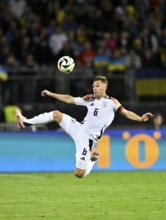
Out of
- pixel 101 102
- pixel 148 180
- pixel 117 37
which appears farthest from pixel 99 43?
pixel 101 102

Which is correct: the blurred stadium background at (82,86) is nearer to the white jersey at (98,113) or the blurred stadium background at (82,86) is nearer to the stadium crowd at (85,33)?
the stadium crowd at (85,33)

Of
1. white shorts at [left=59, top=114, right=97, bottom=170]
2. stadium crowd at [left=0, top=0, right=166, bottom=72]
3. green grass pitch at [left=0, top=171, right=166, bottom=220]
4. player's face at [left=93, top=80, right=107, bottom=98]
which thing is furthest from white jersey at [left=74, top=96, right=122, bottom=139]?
stadium crowd at [left=0, top=0, right=166, bottom=72]

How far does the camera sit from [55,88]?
20.7 m

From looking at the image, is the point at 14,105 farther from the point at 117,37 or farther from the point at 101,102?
the point at 101,102

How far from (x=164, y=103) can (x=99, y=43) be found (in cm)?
296

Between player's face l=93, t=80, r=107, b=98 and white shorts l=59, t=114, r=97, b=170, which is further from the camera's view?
white shorts l=59, t=114, r=97, b=170

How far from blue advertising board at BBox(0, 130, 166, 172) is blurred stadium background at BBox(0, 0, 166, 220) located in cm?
2

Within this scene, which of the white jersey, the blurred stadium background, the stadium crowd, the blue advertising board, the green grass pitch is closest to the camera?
the green grass pitch

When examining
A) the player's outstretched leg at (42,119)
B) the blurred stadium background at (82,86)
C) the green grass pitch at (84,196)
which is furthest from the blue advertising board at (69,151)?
the player's outstretched leg at (42,119)

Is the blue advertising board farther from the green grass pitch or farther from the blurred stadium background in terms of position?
the green grass pitch

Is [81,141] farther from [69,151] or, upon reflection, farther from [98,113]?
[69,151]

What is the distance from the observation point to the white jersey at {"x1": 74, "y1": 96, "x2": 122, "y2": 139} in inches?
Result: 549

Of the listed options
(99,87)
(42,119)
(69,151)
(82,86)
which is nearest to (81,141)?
(42,119)

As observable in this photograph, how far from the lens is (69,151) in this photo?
1862cm
